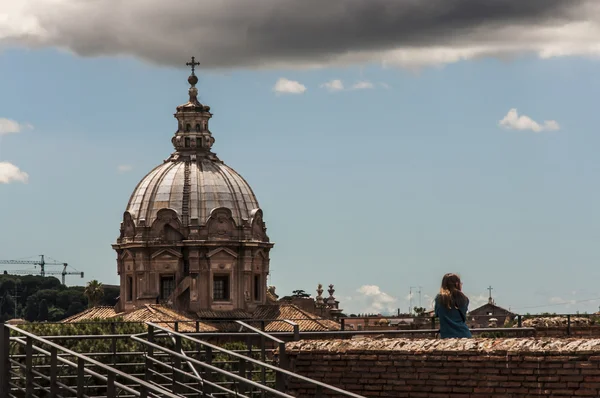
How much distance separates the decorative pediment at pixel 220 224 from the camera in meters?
97.2

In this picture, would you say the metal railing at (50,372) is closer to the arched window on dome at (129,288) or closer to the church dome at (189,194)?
the arched window on dome at (129,288)

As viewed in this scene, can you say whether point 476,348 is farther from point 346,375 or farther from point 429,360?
point 346,375

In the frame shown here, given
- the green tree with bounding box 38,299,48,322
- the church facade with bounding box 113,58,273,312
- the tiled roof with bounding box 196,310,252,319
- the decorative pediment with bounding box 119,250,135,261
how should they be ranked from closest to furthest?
the tiled roof with bounding box 196,310,252,319, the church facade with bounding box 113,58,273,312, the decorative pediment with bounding box 119,250,135,261, the green tree with bounding box 38,299,48,322

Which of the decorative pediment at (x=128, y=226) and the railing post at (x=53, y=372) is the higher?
the decorative pediment at (x=128, y=226)

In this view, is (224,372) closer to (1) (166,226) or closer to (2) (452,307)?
(2) (452,307)

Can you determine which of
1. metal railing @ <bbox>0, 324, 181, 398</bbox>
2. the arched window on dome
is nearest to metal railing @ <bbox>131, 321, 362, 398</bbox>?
metal railing @ <bbox>0, 324, 181, 398</bbox>

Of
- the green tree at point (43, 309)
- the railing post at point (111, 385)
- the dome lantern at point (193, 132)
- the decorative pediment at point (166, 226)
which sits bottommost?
the railing post at point (111, 385)

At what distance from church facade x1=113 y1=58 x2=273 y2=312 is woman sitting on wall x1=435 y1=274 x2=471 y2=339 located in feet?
247

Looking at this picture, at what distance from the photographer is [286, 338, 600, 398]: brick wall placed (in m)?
17.4

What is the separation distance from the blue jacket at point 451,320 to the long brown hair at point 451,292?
62mm

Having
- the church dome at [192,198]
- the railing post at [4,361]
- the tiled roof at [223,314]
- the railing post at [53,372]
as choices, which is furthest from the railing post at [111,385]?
the church dome at [192,198]

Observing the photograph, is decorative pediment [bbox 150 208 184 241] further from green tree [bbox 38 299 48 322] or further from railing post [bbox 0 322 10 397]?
green tree [bbox 38 299 48 322]

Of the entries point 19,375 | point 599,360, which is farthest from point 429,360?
point 19,375

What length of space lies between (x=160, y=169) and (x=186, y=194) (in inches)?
107
